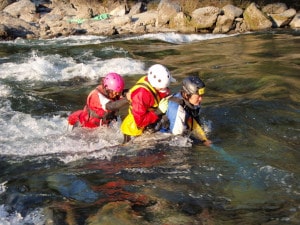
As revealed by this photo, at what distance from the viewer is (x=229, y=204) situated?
4723 mm

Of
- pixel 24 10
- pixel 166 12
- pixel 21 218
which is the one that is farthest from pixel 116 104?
pixel 24 10

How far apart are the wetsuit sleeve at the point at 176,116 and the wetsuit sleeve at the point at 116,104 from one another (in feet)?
2.25

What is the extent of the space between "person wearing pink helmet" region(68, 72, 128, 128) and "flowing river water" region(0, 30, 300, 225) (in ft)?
0.65

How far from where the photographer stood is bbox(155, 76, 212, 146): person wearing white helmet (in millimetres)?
6246

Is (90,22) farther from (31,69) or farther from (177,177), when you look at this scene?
(177,177)

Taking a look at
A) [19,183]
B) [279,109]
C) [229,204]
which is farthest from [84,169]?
[279,109]

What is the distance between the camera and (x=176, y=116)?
20.8 feet

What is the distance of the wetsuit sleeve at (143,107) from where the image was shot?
633 cm

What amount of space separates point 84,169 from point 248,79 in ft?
21.5

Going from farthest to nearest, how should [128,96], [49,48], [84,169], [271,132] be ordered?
[49,48]
[271,132]
[128,96]
[84,169]

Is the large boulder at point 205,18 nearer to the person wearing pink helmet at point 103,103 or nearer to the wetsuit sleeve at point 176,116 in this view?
the person wearing pink helmet at point 103,103

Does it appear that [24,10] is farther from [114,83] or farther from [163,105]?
[163,105]

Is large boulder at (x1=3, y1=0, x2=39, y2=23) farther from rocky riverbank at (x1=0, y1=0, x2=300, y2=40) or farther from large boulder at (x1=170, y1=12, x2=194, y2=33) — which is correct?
large boulder at (x1=170, y1=12, x2=194, y2=33)

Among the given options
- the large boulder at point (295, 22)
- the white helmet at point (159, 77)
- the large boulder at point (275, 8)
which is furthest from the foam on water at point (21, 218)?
the large boulder at point (275, 8)
